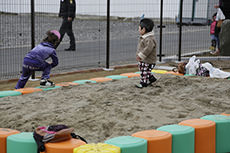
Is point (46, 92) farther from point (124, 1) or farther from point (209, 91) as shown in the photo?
point (124, 1)

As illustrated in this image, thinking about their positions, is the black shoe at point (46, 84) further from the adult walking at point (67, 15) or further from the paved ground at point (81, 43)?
the adult walking at point (67, 15)

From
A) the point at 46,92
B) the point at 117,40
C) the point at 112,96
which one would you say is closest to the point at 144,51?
the point at 112,96

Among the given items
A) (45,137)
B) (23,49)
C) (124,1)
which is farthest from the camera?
(124,1)

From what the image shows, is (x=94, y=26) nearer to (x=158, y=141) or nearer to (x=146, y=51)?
(x=146, y=51)

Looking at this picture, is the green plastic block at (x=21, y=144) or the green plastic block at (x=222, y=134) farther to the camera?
the green plastic block at (x=222, y=134)

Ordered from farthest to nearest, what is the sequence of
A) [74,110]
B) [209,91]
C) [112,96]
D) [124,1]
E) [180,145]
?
[124,1] < [209,91] < [112,96] < [74,110] < [180,145]

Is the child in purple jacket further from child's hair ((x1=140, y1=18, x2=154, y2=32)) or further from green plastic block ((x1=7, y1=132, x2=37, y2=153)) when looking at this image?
green plastic block ((x1=7, y1=132, x2=37, y2=153))

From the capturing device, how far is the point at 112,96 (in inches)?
218

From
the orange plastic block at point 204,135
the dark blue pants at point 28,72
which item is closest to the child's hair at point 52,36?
the dark blue pants at point 28,72

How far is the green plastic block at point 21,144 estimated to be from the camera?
12.1 ft

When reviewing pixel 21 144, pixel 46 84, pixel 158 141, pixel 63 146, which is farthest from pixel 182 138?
pixel 46 84

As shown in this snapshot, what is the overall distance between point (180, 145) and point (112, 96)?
1.82 meters

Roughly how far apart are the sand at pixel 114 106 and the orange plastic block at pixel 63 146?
1.12 feet

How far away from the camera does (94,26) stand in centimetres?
998
